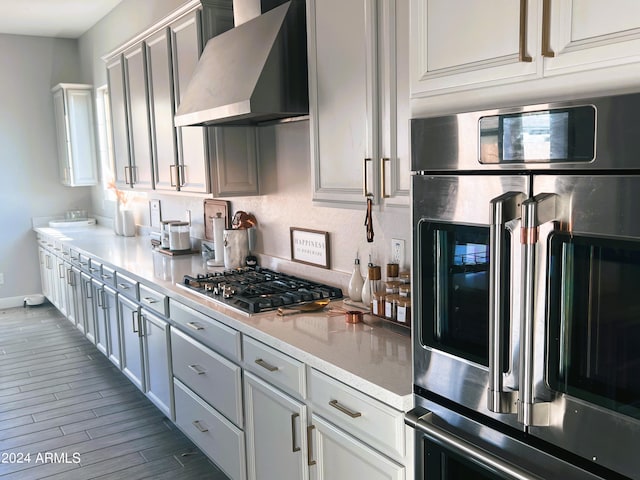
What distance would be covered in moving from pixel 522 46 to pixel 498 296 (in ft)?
1.63

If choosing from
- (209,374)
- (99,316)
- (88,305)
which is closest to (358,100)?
(209,374)

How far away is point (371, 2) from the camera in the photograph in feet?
6.56

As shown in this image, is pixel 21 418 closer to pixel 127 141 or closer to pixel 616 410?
pixel 127 141

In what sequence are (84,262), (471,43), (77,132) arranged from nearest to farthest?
1. (471,43)
2. (84,262)
3. (77,132)

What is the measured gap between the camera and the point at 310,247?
3.04 meters

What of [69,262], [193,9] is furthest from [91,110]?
[193,9]

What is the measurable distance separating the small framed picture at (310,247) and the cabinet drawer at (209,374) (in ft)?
2.27

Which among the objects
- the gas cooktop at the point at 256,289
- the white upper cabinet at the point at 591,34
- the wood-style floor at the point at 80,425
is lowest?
the wood-style floor at the point at 80,425

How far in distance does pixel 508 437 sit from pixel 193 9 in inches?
111

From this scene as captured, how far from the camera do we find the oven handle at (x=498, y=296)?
1.17 metres

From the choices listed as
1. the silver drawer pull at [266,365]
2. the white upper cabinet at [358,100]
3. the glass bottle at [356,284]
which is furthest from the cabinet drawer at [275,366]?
the white upper cabinet at [358,100]

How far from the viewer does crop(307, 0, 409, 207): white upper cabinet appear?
1967mm

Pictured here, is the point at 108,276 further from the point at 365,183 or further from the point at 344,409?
the point at 344,409

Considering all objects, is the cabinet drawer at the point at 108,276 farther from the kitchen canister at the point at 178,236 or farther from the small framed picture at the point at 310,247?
the small framed picture at the point at 310,247
